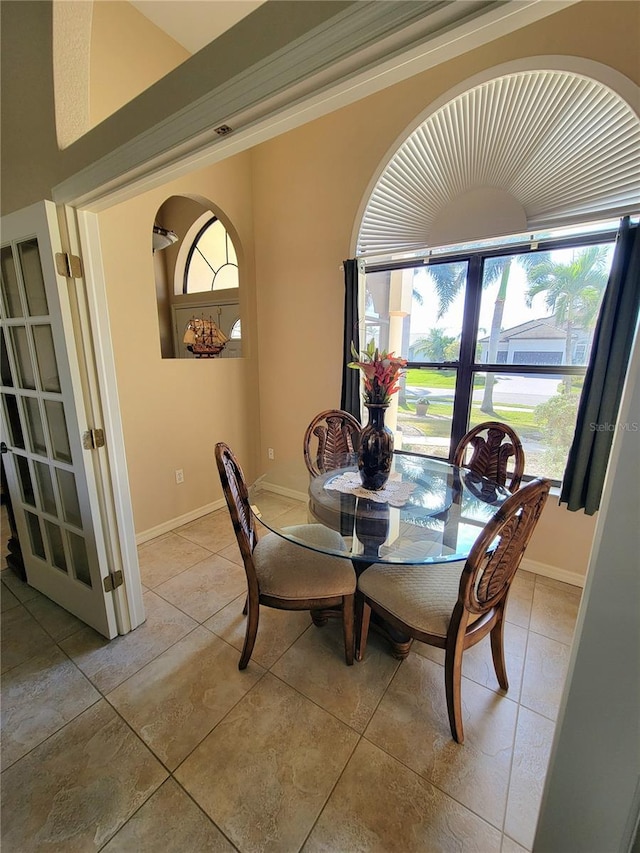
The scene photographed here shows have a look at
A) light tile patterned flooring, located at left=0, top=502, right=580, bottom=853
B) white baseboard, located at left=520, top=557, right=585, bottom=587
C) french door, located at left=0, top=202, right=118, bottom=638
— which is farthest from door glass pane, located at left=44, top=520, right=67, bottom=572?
white baseboard, located at left=520, top=557, right=585, bottom=587

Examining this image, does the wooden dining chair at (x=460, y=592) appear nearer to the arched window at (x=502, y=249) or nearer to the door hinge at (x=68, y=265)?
the arched window at (x=502, y=249)

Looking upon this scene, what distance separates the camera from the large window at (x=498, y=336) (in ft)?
7.01

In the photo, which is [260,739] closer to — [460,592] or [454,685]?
[454,685]

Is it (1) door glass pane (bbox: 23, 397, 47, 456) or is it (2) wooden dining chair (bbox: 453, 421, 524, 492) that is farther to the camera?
(2) wooden dining chair (bbox: 453, 421, 524, 492)

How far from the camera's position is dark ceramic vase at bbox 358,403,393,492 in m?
1.76

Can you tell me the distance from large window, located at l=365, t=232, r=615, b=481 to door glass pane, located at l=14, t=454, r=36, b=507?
2534 millimetres

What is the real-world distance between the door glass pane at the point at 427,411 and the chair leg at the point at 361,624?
1.47m

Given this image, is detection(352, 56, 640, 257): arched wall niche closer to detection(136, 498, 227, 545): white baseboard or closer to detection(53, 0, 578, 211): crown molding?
detection(53, 0, 578, 211): crown molding

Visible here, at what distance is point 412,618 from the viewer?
1342mm

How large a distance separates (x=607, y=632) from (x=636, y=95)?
8.16ft

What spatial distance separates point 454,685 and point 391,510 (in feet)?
2.28

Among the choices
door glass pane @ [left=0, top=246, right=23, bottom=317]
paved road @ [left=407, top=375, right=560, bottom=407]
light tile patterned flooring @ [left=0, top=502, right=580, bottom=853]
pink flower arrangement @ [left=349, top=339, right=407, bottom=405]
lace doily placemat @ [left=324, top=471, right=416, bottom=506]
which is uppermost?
door glass pane @ [left=0, top=246, right=23, bottom=317]

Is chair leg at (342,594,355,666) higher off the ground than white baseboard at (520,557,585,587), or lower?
higher

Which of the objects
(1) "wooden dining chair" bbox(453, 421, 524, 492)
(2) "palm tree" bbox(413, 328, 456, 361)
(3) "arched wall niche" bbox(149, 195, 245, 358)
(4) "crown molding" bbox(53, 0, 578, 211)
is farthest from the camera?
(3) "arched wall niche" bbox(149, 195, 245, 358)
